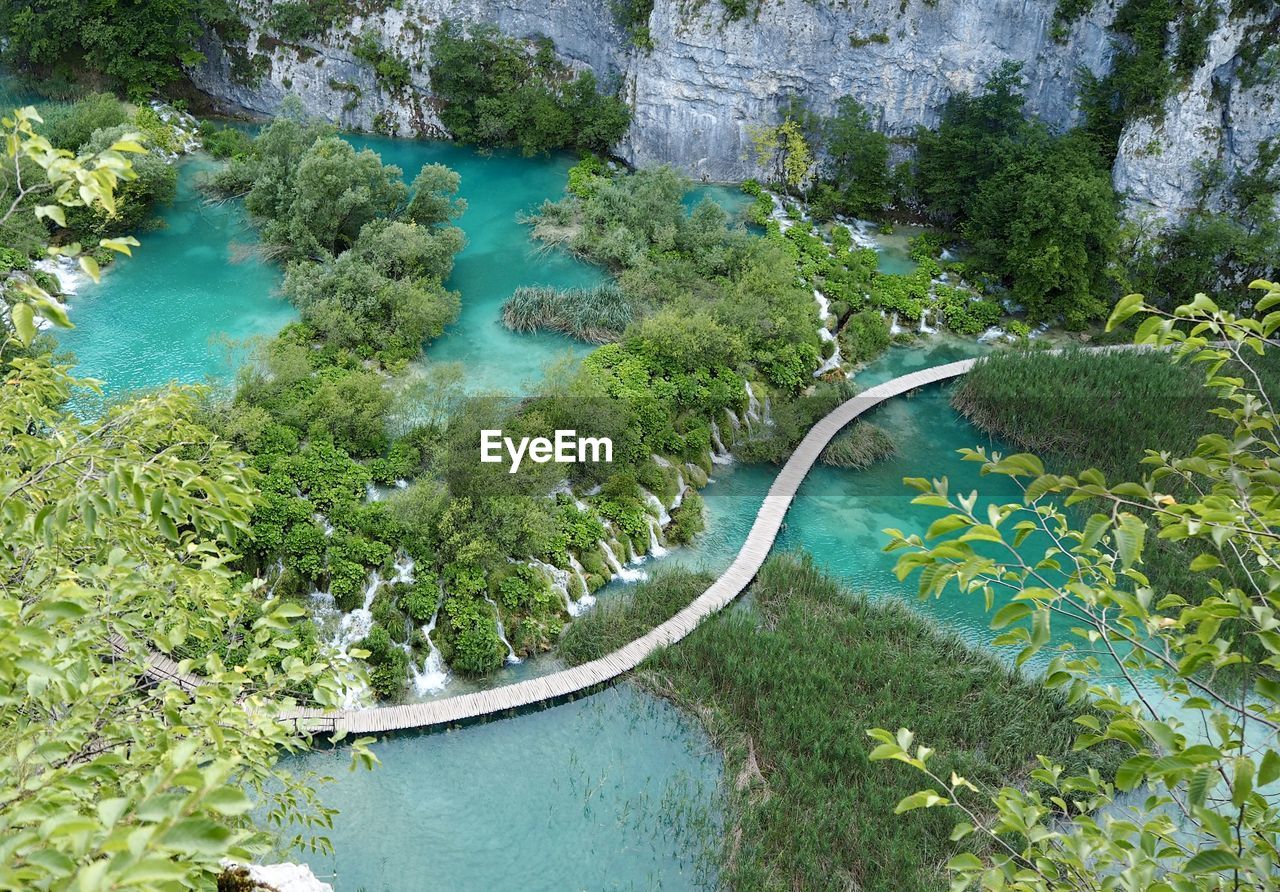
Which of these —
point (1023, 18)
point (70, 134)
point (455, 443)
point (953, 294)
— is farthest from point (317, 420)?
point (1023, 18)

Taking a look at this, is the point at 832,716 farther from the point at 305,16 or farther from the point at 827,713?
the point at 305,16

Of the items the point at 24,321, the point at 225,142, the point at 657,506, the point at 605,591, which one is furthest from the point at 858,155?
the point at 24,321

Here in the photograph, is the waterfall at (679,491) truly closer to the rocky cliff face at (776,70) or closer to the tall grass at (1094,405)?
the tall grass at (1094,405)

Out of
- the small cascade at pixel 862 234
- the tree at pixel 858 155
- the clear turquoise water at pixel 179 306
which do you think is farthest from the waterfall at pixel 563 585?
the tree at pixel 858 155

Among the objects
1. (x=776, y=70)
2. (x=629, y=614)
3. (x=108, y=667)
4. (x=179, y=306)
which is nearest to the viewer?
(x=108, y=667)

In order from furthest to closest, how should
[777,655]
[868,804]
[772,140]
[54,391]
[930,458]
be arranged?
[772,140] → [930,458] → [777,655] → [868,804] → [54,391]

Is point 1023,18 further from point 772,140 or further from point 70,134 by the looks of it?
point 70,134
